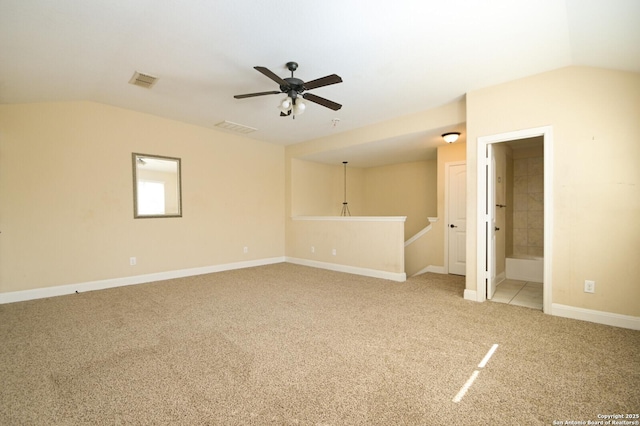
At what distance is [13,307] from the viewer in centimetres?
342

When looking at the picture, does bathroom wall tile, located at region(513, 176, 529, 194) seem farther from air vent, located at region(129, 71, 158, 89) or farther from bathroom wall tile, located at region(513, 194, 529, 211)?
air vent, located at region(129, 71, 158, 89)

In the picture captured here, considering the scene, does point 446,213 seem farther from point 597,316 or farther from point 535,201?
point 597,316

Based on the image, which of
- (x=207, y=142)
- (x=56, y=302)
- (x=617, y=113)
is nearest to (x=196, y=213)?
(x=207, y=142)

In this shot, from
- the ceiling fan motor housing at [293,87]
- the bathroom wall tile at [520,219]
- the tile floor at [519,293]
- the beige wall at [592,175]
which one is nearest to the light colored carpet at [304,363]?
the tile floor at [519,293]

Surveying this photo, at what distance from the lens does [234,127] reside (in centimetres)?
530

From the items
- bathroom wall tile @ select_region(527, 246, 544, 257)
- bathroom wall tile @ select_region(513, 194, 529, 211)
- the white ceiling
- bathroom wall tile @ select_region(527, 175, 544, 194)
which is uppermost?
the white ceiling

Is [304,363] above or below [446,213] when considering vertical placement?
below

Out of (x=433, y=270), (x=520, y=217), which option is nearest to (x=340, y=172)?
(x=433, y=270)

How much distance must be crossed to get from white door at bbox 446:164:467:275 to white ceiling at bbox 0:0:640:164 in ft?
6.40

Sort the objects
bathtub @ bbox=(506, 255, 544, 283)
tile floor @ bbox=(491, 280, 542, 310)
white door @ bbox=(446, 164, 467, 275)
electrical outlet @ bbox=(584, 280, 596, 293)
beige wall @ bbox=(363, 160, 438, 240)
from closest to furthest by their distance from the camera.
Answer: electrical outlet @ bbox=(584, 280, 596, 293), tile floor @ bbox=(491, 280, 542, 310), bathtub @ bbox=(506, 255, 544, 283), white door @ bbox=(446, 164, 467, 275), beige wall @ bbox=(363, 160, 438, 240)

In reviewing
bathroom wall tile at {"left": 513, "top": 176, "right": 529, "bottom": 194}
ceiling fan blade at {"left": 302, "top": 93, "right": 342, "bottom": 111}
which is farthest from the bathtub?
ceiling fan blade at {"left": 302, "top": 93, "right": 342, "bottom": 111}

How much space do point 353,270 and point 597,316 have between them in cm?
337

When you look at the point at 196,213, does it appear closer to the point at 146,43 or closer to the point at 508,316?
the point at 146,43

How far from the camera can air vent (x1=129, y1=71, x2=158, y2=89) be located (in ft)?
10.7
